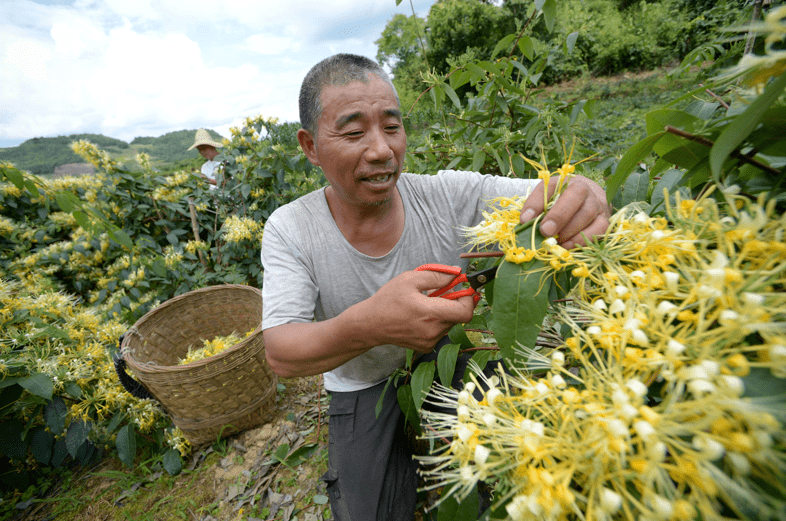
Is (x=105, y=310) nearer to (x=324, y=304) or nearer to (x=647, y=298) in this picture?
(x=324, y=304)

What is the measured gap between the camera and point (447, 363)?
3.31 ft

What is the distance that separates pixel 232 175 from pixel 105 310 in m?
1.84

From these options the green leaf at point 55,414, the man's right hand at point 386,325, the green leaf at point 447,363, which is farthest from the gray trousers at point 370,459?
the green leaf at point 55,414

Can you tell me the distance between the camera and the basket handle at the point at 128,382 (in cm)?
213

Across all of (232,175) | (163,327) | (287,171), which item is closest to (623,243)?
(163,327)

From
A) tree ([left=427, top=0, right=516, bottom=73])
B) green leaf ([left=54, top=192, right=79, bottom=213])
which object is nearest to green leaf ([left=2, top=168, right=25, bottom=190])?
green leaf ([left=54, top=192, right=79, bottom=213])

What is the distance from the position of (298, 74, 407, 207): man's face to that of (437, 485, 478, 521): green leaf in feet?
3.63

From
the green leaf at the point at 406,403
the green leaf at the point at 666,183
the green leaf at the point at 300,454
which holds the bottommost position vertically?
the green leaf at the point at 300,454

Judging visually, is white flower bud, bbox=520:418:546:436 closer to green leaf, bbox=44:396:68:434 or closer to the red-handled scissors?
the red-handled scissors

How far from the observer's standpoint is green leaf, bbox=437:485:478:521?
0.73 m

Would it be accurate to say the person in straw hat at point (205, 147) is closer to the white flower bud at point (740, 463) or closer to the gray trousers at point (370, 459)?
the gray trousers at point (370, 459)

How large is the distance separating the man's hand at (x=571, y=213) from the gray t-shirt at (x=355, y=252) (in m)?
0.67

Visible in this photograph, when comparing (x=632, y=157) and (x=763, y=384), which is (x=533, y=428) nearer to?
(x=763, y=384)

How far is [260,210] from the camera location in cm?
358
